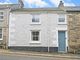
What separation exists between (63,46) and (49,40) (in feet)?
6.33

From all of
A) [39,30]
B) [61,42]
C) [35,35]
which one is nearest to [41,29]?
[39,30]

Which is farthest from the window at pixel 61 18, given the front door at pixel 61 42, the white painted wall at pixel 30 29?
the front door at pixel 61 42

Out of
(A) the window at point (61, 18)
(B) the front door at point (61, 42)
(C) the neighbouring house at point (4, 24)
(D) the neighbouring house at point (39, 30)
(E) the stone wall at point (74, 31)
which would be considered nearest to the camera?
(E) the stone wall at point (74, 31)

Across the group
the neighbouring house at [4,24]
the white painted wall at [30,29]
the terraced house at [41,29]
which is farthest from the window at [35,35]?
the neighbouring house at [4,24]

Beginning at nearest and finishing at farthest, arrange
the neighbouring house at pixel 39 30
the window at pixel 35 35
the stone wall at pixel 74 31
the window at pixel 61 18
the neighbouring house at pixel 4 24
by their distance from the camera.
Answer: the stone wall at pixel 74 31 → the neighbouring house at pixel 39 30 → the window at pixel 61 18 → the window at pixel 35 35 → the neighbouring house at pixel 4 24

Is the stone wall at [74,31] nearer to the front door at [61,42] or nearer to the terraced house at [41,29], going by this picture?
the terraced house at [41,29]

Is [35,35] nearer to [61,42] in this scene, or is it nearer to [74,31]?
[61,42]

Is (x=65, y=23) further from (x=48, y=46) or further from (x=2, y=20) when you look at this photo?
(x=2, y=20)

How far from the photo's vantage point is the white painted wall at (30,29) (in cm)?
3219

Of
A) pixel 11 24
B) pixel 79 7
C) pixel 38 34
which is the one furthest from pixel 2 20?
pixel 79 7

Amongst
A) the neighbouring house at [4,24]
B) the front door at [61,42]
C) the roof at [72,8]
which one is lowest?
the front door at [61,42]

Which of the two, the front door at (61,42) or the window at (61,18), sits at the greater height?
the window at (61,18)

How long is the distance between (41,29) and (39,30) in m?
0.29

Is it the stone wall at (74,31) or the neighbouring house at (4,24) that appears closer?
the stone wall at (74,31)
